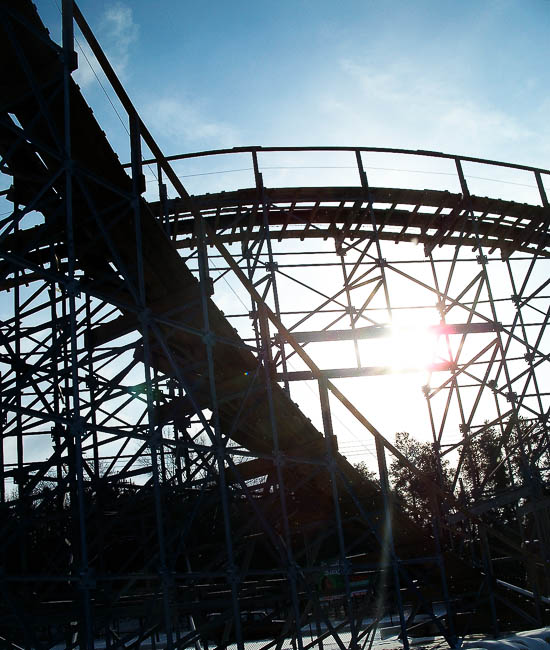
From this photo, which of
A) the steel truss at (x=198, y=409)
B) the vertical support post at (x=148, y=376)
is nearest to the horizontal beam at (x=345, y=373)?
the steel truss at (x=198, y=409)

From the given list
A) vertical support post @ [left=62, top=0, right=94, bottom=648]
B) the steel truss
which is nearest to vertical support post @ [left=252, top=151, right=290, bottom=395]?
the steel truss

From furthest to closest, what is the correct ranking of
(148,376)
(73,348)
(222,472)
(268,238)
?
(268,238), (222,472), (148,376), (73,348)

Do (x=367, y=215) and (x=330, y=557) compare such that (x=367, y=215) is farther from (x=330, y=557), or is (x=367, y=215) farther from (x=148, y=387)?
(x=148, y=387)

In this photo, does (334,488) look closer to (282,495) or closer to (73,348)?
(282,495)

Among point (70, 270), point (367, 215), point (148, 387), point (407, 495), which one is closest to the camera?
point (70, 270)

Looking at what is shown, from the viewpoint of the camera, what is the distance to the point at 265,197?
1396 centimetres

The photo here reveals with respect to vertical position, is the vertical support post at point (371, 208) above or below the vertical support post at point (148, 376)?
above

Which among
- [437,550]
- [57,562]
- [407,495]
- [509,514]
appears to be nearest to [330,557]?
[437,550]

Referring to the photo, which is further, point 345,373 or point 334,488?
point 345,373

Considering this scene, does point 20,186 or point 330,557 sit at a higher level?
point 20,186

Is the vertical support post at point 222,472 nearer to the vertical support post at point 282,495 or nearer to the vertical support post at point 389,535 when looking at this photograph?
the vertical support post at point 282,495

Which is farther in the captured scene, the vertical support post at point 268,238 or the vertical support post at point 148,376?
the vertical support post at point 268,238

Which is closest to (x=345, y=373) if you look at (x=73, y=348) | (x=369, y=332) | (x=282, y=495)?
(x=369, y=332)

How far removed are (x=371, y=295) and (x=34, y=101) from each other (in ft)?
27.6
